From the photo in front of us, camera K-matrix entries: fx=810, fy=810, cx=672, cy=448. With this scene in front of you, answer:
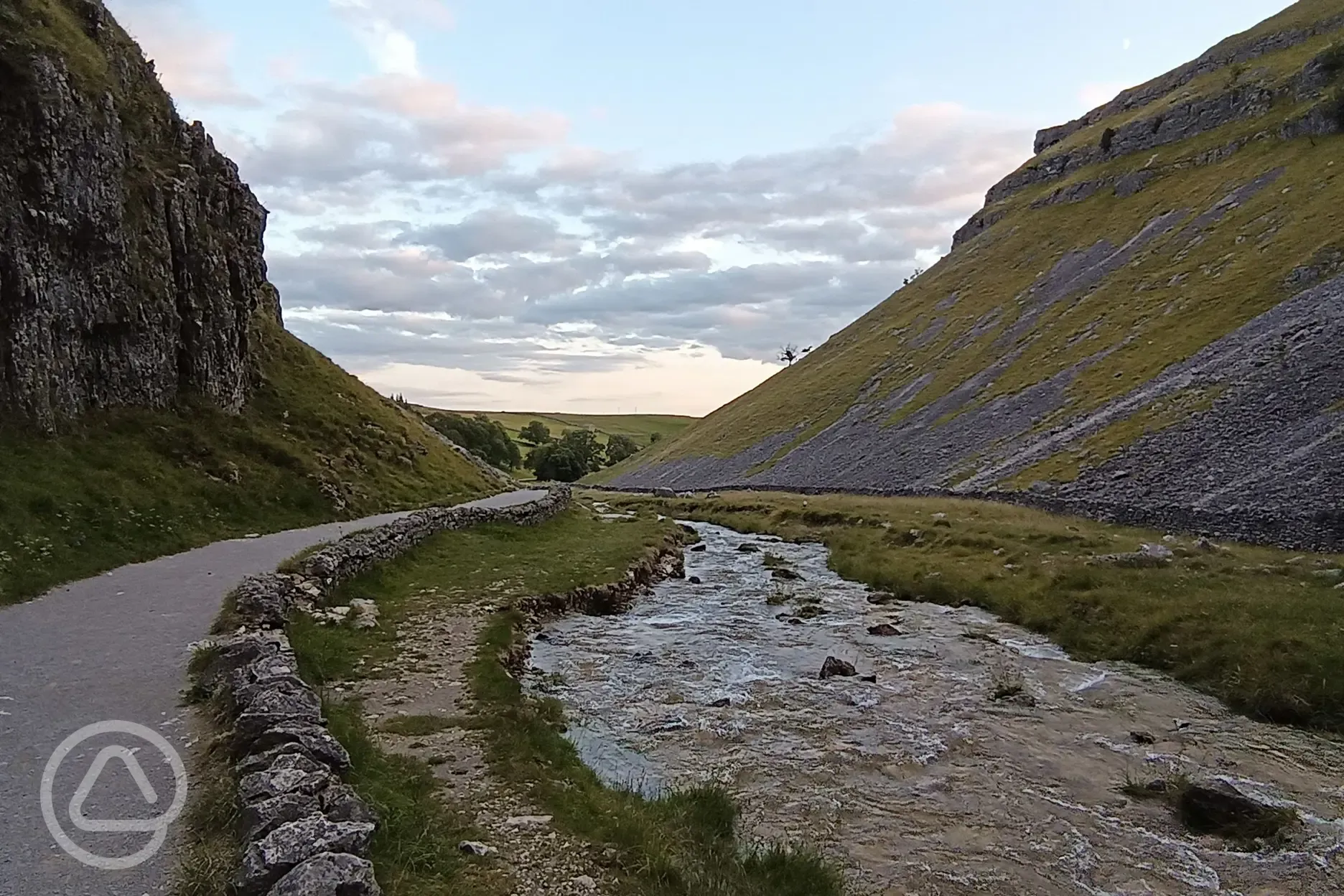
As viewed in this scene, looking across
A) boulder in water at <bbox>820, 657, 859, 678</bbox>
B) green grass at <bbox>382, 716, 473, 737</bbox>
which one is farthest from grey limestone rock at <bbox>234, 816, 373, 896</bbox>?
boulder in water at <bbox>820, 657, 859, 678</bbox>

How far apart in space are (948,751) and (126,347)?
3330 centimetres

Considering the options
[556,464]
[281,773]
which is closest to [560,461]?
[556,464]

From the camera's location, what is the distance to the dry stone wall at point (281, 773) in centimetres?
684

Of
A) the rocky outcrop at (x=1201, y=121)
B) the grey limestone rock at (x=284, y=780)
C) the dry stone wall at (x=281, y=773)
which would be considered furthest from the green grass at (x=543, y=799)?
the rocky outcrop at (x=1201, y=121)

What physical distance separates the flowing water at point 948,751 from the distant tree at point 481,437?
326 feet

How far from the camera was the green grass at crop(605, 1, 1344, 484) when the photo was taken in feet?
240

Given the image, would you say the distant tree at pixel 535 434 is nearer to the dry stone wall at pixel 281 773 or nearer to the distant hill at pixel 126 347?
the distant hill at pixel 126 347

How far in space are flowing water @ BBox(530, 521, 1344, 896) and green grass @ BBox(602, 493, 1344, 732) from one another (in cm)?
96

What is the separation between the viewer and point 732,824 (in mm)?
11414

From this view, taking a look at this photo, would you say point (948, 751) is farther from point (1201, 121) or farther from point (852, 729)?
point (1201, 121)

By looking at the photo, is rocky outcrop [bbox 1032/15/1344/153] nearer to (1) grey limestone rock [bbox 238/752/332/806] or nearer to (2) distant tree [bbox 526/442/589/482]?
(2) distant tree [bbox 526/442/589/482]

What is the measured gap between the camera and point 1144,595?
2395 cm

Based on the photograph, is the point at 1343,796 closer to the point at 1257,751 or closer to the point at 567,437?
the point at 1257,751

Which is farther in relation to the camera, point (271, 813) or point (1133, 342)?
point (1133, 342)
